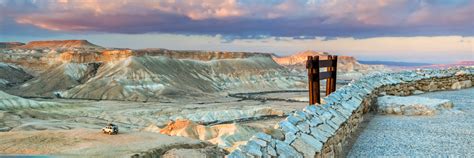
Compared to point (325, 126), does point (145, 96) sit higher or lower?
lower

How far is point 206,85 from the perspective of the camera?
373 ft

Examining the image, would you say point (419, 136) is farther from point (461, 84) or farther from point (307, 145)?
point (461, 84)

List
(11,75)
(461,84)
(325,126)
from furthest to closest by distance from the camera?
(11,75), (461,84), (325,126)

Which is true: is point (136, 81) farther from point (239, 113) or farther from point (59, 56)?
point (239, 113)

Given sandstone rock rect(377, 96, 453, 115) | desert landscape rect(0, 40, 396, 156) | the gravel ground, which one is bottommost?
desert landscape rect(0, 40, 396, 156)

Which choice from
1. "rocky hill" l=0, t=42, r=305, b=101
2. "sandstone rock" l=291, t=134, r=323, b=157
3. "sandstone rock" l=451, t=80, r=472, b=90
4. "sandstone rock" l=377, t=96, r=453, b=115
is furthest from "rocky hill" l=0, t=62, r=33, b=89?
"sandstone rock" l=291, t=134, r=323, b=157

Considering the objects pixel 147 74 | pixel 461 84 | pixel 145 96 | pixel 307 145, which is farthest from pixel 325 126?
pixel 147 74

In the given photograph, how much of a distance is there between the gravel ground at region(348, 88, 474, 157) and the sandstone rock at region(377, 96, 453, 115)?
0.78 feet

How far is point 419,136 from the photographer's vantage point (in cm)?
980

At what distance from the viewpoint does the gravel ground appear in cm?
852

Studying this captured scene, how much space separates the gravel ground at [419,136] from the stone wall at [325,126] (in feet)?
1.19

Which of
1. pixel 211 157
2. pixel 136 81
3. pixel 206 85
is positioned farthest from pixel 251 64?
pixel 211 157

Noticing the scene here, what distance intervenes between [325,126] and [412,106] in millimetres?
5819

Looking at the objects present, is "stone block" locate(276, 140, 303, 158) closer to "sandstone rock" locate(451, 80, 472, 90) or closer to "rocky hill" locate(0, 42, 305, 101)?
"sandstone rock" locate(451, 80, 472, 90)
